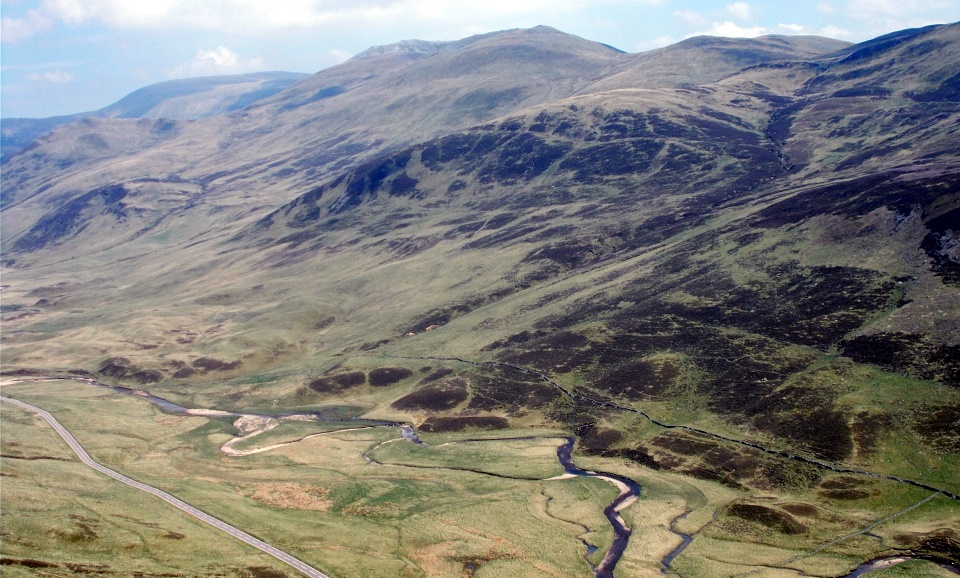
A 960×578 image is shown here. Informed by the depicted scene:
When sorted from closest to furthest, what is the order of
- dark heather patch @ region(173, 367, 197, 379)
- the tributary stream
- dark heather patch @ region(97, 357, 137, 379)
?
the tributary stream < dark heather patch @ region(173, 367, 197, 379) < dark heather patch @ region(97, 357, 137, 379)

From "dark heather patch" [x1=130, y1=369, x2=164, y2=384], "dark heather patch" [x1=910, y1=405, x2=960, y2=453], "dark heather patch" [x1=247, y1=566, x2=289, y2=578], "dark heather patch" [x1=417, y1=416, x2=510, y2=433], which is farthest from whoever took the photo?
"dark heather patch" [x1=130, y1=369, x2=164, y2=384]

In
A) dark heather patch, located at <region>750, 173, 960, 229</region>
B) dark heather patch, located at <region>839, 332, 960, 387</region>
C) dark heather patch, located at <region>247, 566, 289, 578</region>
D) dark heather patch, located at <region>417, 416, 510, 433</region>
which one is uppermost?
dark heather patch, located at <region>750, 173, 960, 229</region>

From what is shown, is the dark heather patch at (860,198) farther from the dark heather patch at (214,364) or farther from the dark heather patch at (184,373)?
the dark heather patch at (184,373)

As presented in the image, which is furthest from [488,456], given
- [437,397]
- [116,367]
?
[116,367]

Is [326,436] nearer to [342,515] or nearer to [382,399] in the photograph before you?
[382,399]

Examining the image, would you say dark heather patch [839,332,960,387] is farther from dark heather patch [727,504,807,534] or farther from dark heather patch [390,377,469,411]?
dark heather patch [390,377,469,411]

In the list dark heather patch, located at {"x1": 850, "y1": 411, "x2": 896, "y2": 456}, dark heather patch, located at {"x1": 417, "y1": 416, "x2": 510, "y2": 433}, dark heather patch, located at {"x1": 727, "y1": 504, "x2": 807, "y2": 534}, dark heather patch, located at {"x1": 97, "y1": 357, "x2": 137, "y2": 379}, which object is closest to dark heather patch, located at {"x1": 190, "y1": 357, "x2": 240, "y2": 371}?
dark heather patch, located at {"x1": 97, "y1": 357, "x2": 137, "y2": 379}
